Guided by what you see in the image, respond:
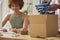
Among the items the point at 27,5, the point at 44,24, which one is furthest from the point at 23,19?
the point at 27,5

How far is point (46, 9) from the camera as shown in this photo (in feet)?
3.70

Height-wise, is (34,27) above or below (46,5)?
below

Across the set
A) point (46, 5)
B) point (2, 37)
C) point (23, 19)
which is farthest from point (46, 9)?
point (23, 19)

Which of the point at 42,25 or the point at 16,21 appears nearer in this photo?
the point at 42,25

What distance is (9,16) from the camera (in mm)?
1790

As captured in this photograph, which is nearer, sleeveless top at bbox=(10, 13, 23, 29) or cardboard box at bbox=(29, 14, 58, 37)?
cardboard box at bbox=(29, 14, 58, 37)

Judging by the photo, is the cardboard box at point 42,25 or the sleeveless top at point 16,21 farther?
the sleeveless top at point 16,21

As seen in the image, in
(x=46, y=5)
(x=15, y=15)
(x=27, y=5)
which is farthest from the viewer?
(x=27, y=5)

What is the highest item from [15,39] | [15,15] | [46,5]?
[46,5]

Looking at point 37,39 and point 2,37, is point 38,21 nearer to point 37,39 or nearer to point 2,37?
point 37,39

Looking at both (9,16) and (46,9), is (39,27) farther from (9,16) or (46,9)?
(9,16)

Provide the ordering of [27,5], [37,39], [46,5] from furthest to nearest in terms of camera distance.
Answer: [27,5] → [46,5] → [37,39]

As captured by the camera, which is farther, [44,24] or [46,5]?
[46,5]

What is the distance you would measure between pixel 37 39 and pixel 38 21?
13 centimetres
